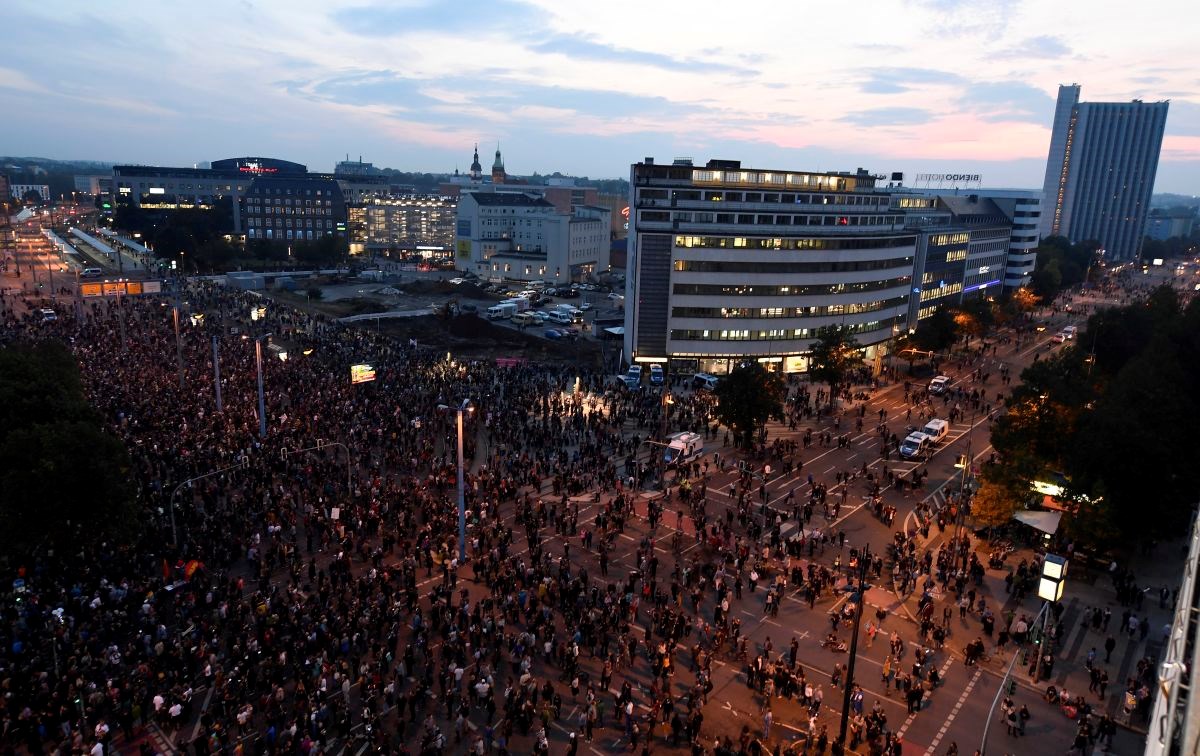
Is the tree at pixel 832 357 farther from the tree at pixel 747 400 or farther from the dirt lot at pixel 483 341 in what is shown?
the dirt lot at pixel 483 341

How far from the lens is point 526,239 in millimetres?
149125

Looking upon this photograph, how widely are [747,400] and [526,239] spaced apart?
11045cm

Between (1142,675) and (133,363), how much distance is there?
63.6 m

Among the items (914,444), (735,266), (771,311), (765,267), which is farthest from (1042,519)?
(765,267)

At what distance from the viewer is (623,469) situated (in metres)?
43.1

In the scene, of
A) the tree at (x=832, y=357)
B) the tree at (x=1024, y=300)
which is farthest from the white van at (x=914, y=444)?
the tree at (x=1024, y=300)

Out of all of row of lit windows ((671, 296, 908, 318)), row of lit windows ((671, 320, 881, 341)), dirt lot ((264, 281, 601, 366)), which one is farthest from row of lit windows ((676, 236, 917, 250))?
dirt lot ((264, 281, 601, 366))

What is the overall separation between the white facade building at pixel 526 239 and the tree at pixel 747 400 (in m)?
84.3

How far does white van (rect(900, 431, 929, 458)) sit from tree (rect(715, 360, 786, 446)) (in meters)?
7.91

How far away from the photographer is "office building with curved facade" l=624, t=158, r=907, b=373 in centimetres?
6631

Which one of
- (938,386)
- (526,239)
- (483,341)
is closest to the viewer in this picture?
(938,386)

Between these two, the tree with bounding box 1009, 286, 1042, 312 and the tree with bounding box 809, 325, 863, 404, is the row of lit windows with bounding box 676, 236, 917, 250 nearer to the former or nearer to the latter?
the tree with bounding box 809, 325, 863, 404

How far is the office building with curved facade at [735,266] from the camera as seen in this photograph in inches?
2611

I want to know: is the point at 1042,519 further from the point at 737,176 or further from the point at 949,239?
the point at 949,239
